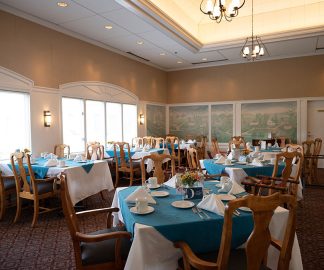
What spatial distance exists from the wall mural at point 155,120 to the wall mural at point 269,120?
3123 millimetres

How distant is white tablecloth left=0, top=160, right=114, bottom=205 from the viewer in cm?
429

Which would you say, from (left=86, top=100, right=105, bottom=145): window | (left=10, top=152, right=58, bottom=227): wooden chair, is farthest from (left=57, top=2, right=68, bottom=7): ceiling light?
(left=10, top=152, right=58, bottom=227): wooden chair

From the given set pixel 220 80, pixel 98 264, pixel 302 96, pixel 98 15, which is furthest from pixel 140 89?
pixel 98 264

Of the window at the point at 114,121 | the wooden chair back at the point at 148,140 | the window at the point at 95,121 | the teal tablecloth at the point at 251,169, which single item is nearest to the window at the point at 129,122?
the window at the point at 114,121

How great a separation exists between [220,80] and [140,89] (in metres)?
3.04

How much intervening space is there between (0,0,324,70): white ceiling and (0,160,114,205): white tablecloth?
3073mm

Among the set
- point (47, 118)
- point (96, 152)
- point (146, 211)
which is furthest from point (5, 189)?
point (146, 211)

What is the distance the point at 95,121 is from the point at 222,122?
482 cm

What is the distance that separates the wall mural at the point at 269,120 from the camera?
917 centimetres

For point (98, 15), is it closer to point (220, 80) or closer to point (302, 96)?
point (220, 80)

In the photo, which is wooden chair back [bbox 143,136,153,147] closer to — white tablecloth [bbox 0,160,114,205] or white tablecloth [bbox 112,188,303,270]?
white tablecloth [bbox 0,160,114,205]

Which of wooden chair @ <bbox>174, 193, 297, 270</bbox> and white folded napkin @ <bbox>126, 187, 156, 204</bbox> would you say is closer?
wooden chair @ <bbox>174, 193, 297, 270</bbox>

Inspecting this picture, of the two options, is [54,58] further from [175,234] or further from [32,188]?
[175,234]

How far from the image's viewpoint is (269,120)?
31.0ft
